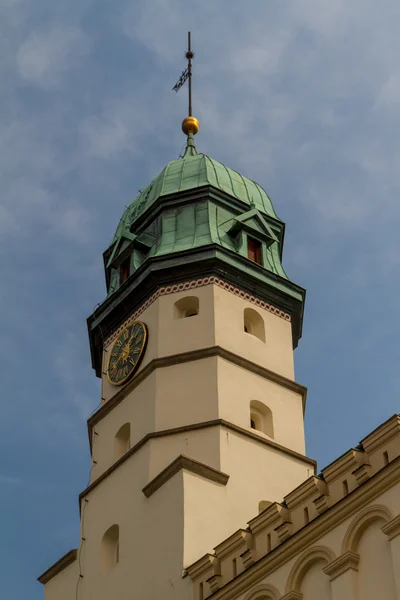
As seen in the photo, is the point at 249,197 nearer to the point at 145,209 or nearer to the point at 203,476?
the point at 145,209

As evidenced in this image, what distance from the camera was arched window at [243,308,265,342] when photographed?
1364 inches

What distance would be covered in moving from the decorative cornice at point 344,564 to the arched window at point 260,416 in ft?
32.1

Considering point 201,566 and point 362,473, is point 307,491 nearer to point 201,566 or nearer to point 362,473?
point 362,473

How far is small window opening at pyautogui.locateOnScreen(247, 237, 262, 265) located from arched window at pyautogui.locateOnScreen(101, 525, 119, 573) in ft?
32.6

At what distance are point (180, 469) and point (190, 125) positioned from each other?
1795 centimetres

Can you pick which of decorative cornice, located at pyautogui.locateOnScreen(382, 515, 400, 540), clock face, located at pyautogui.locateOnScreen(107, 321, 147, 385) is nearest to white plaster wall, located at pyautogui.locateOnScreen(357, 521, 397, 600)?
decorative cornice, located at pyautogui.locateOnScreen(382, 515, 400, 540)

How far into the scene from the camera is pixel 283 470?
31.0m

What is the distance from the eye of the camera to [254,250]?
37281mm

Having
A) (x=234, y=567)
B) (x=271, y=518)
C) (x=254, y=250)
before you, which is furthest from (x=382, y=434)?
(x=254, y=250)

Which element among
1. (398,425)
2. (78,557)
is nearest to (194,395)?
(78,557)

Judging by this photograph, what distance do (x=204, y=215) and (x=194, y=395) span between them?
7.41 metres

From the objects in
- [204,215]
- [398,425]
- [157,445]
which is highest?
[204,215]

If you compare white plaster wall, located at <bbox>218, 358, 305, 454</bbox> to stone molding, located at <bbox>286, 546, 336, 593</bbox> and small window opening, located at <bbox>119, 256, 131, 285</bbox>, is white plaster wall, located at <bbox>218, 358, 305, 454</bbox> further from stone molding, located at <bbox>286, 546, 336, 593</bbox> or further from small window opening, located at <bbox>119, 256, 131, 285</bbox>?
stone molding, located at <bbox>286, 546, 336, 593</bbox>

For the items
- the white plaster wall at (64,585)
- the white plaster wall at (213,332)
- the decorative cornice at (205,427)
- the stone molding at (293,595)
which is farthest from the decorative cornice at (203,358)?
the stone molding at (293,595)
